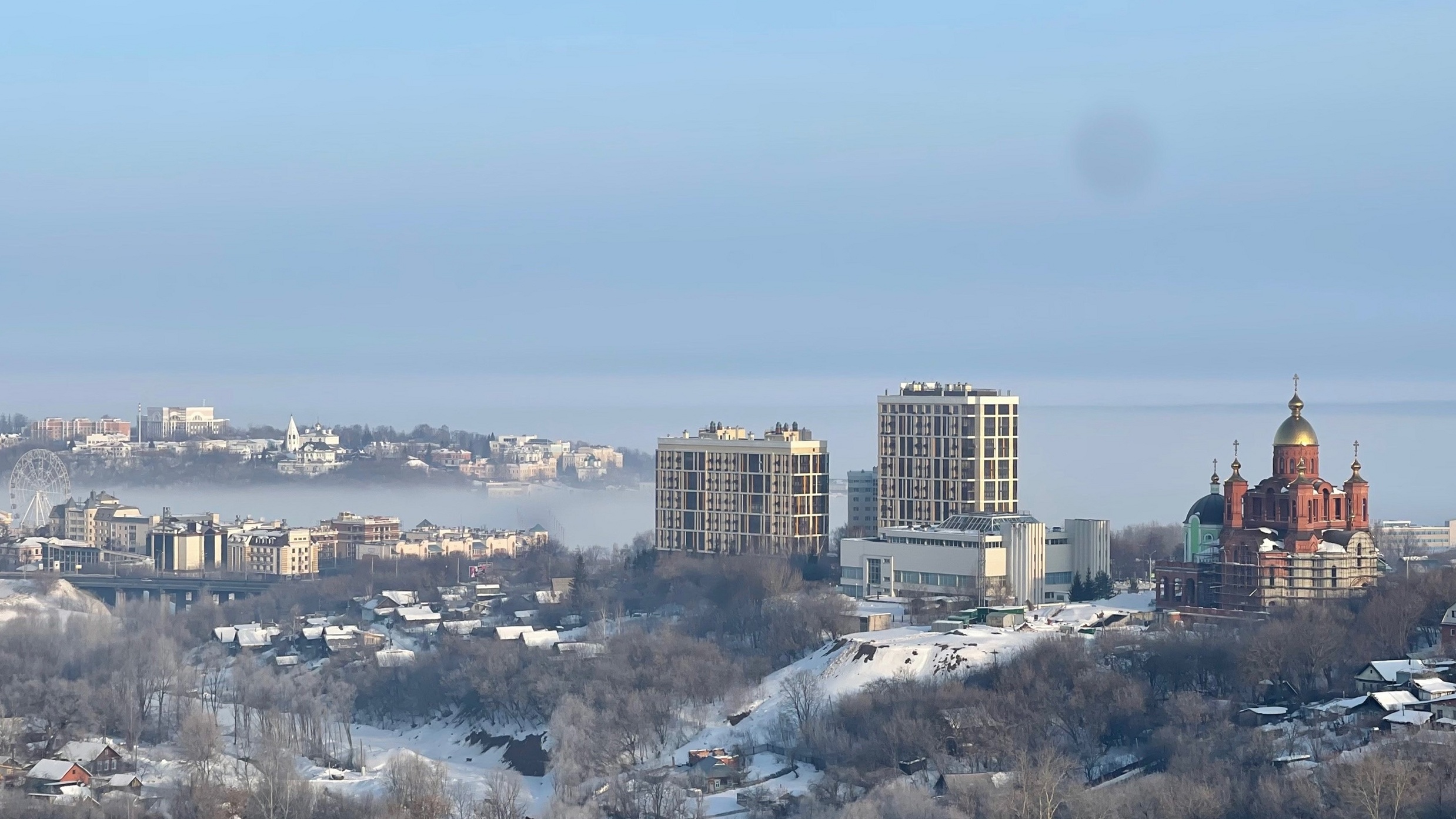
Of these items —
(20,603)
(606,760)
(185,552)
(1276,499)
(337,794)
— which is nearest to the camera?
(337,794)

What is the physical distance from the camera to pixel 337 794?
6056cm

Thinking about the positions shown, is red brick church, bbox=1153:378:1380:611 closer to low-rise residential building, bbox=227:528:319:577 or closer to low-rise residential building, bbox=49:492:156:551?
low-rise residential building, bbox=227:528:319:577

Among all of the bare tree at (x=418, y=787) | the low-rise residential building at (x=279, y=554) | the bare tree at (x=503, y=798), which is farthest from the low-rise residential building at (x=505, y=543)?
the bare tree at (x=503, y=798)

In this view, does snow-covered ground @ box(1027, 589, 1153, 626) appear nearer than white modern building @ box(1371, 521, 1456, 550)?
Yes

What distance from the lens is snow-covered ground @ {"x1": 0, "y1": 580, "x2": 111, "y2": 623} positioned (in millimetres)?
107938

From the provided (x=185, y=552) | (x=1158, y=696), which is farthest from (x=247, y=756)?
(x=185, y=552)

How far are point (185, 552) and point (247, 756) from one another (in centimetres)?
7548

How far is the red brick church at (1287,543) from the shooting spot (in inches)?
2864

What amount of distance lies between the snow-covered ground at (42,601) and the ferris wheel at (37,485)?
5189 centimetres

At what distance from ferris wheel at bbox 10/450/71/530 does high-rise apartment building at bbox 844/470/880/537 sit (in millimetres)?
87619

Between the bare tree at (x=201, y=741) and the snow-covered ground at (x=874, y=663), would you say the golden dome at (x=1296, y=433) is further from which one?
the bare tree at (x=201, y=741)

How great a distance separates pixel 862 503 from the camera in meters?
104

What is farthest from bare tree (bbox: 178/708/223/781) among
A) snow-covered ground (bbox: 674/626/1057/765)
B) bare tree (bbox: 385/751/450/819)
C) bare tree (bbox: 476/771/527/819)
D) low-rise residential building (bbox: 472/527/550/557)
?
low-rise residential building (bbox: 472/527/550/557)

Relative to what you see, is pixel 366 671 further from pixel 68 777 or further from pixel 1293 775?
pixel 1293 775
